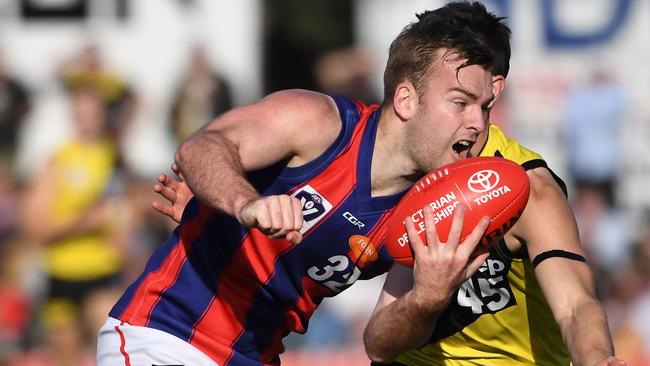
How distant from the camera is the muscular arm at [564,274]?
4020mm

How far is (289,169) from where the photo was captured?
4.49 meters

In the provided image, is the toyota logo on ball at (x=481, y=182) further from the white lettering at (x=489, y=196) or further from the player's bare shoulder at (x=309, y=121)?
the player's bare shoulder at (x=309, y=121)

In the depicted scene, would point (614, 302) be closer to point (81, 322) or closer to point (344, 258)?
point (81, 322)

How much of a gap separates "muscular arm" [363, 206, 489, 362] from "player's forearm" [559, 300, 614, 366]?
39cm

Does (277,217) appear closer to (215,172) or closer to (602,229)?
(215,172)

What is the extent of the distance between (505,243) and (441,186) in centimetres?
55

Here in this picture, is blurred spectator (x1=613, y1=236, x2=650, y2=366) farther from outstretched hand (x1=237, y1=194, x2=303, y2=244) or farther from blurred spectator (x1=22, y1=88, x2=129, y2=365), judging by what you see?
outstretched hand (x1=237, y1=194, x2=303, y2=244)

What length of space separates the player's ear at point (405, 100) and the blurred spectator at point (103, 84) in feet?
19.8

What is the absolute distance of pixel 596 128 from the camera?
11.2m

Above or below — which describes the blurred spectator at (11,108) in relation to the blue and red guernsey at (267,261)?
below

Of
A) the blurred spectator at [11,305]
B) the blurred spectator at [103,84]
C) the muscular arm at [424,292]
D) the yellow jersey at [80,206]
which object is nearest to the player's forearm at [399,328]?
the muscular arm at [424,292]

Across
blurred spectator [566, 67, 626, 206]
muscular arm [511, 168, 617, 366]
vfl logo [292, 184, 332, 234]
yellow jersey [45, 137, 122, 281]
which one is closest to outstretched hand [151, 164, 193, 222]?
vfl logo [292, 184, 332, 234]

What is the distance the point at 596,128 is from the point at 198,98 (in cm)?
380

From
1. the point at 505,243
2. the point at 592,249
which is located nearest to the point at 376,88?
the point at 592,249
